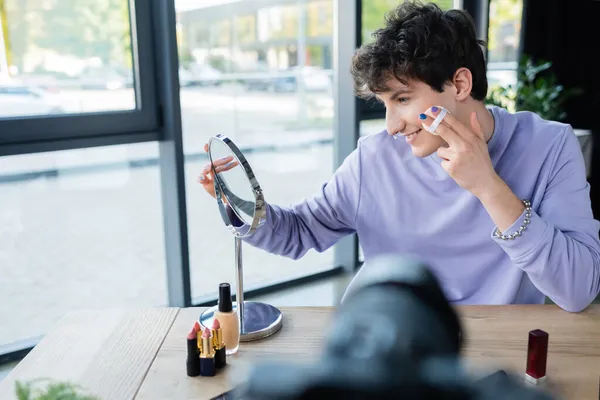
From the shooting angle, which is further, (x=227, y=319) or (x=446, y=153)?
(x=446, y=153)

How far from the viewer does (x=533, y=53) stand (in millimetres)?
4281

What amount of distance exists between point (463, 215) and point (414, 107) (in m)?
0.29

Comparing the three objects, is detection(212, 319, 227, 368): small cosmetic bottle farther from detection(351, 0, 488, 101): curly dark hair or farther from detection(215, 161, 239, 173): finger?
detection(351, 0, 488, 101): curly dark hair

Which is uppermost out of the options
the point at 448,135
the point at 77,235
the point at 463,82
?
the point at 463,82

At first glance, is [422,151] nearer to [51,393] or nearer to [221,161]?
[221,161]

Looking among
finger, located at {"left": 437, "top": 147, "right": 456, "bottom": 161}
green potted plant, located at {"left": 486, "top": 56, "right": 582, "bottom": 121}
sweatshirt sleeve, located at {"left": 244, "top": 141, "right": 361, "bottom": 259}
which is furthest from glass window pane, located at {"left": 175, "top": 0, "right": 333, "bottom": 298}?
finger, located at {"left": 437, "top": 147, "right": 456, "bottom": 161}

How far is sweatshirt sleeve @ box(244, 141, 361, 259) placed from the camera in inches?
55.1

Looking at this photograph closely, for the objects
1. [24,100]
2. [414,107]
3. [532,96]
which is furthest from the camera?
[532,96]

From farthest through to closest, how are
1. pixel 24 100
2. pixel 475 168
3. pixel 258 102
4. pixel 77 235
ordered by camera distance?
pixel 258 102 < pixel 77 235 < pixel 24 100 < pixel 475 168

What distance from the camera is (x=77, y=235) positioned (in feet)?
9.65

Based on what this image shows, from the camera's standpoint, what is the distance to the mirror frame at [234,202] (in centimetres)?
104

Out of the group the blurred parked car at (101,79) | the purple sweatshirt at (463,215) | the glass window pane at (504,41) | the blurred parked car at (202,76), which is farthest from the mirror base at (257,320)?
the glass window pane at (504,41)

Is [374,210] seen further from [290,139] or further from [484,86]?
[290,139]

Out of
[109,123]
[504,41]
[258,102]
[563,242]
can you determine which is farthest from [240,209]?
[504,41]
